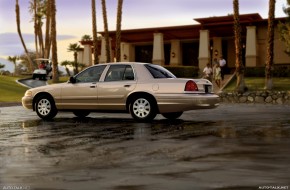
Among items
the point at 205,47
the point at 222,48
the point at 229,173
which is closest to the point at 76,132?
the point at 229,173

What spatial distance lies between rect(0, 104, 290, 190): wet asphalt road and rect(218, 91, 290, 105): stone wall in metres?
14.5

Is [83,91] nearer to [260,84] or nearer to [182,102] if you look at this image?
[182,102]

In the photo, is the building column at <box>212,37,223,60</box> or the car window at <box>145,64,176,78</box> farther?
the building column at <box>212,37,223,60</box>

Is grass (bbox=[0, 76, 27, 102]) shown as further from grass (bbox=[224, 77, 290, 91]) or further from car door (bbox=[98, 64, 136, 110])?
car door (bbox=[98, 64, 136, 110])

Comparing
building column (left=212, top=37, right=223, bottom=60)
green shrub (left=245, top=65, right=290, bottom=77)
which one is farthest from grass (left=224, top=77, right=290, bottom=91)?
building column (left=212, top=37, right=223, bottom=60)

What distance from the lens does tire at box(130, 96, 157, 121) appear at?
12672mm

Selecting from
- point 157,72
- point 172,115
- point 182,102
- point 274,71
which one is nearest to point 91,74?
point 157,72

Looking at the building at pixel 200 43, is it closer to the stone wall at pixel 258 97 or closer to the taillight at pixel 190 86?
the stone wall at pixel 258 97

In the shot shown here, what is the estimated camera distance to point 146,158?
6.68 m

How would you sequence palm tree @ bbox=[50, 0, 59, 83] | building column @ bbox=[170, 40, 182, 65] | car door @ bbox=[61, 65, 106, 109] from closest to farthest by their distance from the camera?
car door @ bbox=[61, 65, 106, 109]
palm tree @ bbox=[50, 0, 59, 83]
building column @ bbox=[170, 40, 182, 65]

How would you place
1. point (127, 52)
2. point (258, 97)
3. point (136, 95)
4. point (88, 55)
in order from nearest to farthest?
point (136, 95)
point (258, 97)
point (127, 52)
point (88, 55)

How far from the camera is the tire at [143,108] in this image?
12.7m

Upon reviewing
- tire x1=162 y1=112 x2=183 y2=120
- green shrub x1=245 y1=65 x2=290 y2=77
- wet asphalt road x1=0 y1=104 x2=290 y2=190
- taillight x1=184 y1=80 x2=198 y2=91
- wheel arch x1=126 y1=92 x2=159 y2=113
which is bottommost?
wet asphalt road x1=0 y1=104 x2=290 y2=190

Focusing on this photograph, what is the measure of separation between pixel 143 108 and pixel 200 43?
106 ft
